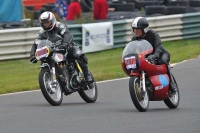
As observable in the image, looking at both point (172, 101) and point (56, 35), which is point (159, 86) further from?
point (56, 35)

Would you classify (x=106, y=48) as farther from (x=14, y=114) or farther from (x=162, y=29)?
(x=14, y=114)

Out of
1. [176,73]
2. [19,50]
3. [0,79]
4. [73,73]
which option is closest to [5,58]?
[19,50]

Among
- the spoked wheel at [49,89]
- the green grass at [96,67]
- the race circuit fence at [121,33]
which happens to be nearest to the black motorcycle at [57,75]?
the spoked wheel at [49,89]

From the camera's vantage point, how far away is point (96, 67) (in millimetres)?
17406

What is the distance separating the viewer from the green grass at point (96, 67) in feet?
47.5

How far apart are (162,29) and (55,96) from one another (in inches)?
440

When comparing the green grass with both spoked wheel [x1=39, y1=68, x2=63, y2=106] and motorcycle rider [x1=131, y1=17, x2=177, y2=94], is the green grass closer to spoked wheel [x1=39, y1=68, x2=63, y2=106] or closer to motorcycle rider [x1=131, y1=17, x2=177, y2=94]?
spoked wheel [x1=39, y1=68, x2=63, y2=106]

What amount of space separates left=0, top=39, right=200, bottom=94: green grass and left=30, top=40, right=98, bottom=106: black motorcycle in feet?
7.92

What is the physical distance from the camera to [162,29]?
70.9 feet

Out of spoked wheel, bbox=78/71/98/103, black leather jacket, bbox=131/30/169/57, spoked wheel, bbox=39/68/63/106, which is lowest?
spoked wheel, bbox=78/71/98/103

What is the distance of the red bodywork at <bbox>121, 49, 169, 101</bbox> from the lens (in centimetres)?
959

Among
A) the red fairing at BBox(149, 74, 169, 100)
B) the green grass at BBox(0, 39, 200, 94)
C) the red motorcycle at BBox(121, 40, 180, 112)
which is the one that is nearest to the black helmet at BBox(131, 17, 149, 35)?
the red motorcycle at BBox(121, 40, 180, 112)

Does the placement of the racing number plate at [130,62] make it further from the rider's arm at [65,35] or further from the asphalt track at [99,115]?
the rider's arm at [65,35]

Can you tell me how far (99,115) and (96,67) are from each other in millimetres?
7927
